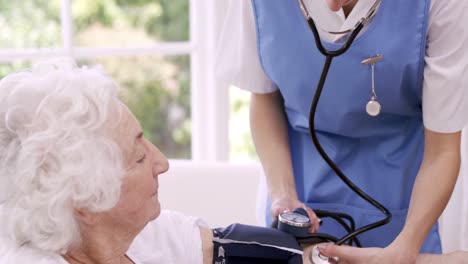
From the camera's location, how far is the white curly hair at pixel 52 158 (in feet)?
3.92

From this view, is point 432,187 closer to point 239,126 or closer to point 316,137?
point 316,137

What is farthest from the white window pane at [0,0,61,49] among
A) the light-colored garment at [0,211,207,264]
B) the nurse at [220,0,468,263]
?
the light-colored garment at [0,211,207,264]

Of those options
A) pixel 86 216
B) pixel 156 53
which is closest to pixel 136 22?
pixel 156 53

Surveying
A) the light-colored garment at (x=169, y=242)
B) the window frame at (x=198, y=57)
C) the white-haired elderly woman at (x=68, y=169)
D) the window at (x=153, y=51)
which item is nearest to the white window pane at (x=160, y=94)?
the window at (x=153, y=51)

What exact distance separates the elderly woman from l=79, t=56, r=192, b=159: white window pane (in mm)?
1813

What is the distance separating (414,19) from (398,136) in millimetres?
303

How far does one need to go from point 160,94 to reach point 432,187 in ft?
6.65

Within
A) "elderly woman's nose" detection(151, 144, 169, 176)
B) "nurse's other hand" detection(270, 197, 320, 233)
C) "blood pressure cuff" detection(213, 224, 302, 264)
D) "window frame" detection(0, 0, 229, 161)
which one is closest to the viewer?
"elderly woman's nose" detection(151, 144, 169, 176)

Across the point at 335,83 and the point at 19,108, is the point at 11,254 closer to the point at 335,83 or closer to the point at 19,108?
the point at 19,108

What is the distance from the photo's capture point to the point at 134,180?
1.30m

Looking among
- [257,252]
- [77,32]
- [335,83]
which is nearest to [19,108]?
[257,252]

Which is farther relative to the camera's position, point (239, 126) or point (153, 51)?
point (239, 126)

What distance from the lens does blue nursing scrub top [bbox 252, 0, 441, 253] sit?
1.44m

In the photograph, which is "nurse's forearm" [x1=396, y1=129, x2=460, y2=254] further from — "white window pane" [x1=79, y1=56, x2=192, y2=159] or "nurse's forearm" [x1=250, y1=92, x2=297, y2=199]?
"white window pane" [x1=79, y1=56, x2=192, y2=159]
